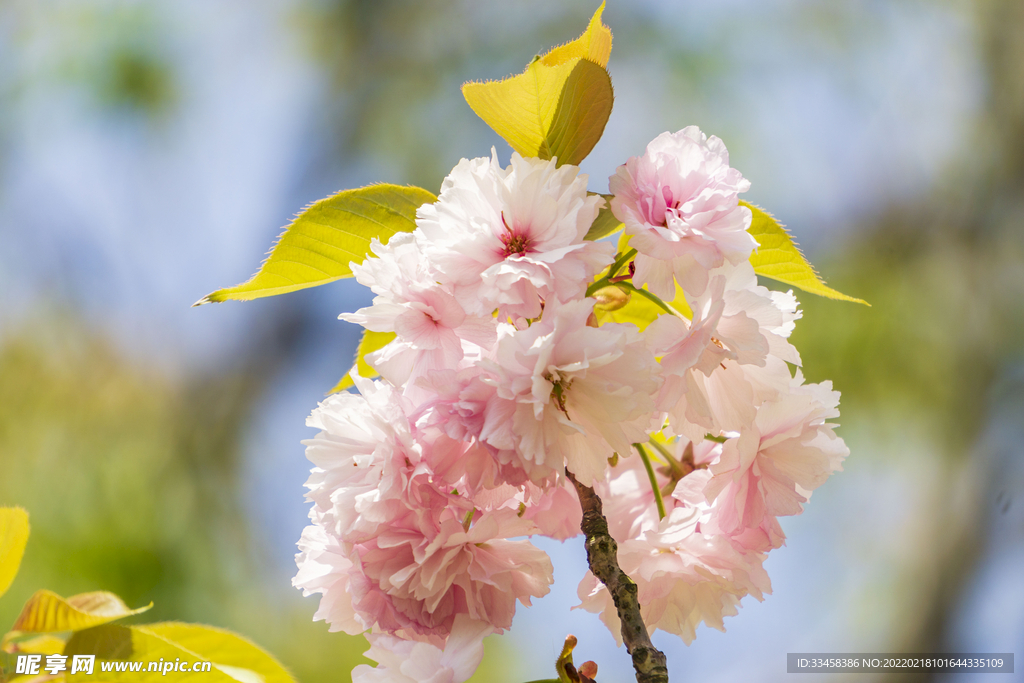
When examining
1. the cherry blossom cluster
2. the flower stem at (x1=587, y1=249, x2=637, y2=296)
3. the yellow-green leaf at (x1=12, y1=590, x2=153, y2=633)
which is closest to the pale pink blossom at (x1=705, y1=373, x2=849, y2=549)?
the cherry blossom cluster

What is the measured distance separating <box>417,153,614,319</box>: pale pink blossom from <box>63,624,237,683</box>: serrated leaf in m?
0.21

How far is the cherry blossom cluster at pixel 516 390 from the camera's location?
0.97 feet

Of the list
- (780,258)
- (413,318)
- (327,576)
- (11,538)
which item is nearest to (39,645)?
(11,538)

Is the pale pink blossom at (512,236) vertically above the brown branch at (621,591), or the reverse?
the pale pink blossom at (512,236)

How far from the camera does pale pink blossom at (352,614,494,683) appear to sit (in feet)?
1.03

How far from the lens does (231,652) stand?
12.6 inches

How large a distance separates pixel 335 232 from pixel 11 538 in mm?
250

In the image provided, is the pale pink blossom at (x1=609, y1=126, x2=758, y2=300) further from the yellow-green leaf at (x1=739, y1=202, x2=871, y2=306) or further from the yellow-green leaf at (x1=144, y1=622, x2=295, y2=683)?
the yellow-green leaf at (x1=144, y1=622, x2=295, y2=683)

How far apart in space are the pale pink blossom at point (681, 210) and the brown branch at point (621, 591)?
13 centimetres

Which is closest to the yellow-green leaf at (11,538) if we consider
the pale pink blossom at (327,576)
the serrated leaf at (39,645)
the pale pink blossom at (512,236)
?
the serrated leaf at (39,645)

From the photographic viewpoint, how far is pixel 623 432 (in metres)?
0.31

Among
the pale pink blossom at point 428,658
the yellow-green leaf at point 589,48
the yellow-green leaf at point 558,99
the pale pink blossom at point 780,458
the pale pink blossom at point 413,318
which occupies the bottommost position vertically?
the pale pink blossom at point 428,658

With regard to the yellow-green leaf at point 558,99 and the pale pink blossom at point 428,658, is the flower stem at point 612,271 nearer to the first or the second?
the yellow-green leaf at point 558,99

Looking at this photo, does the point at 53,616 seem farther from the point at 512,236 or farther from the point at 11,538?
the point at 512,236
